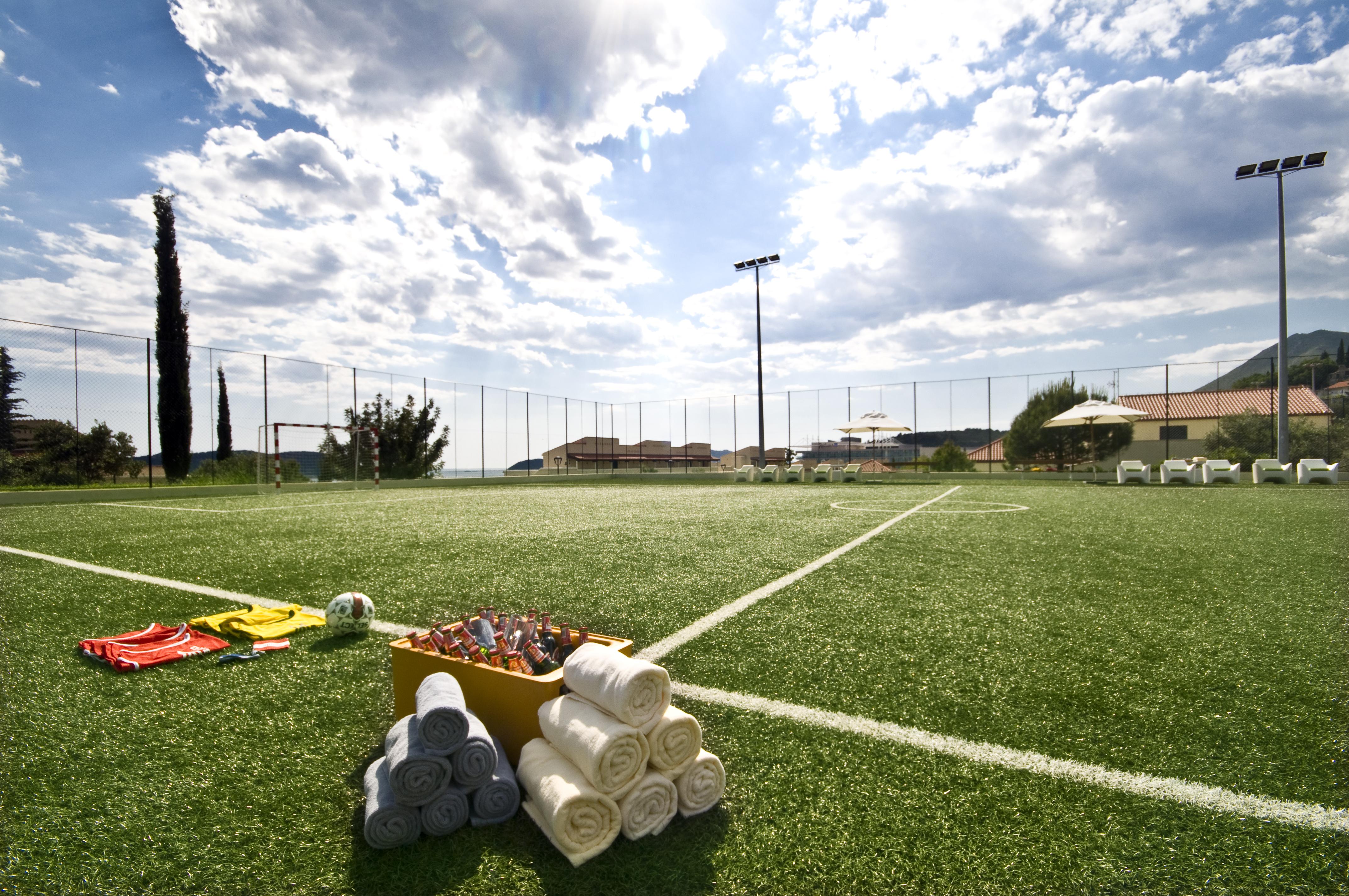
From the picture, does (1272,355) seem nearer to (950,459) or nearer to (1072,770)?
(950,459)

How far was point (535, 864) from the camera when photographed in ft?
4.99

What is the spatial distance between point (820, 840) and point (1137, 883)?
0.75 m

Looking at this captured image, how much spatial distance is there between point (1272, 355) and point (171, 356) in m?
37.1

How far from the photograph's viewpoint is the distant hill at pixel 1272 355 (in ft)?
66.1

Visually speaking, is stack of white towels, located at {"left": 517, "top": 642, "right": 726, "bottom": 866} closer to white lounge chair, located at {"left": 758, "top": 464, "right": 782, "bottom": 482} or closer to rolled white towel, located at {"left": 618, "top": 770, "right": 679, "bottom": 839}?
rolled white towel, located at {"left": 618, "top": 770, "right": 679, "bottom": 839}

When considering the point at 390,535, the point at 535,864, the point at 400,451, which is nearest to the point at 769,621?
the point at 535,864

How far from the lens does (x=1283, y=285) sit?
16.8 metres

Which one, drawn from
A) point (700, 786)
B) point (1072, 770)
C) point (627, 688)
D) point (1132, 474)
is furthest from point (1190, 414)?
point (627, 688)

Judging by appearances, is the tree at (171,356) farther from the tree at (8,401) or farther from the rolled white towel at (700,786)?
the rolled white towel at (700,786)

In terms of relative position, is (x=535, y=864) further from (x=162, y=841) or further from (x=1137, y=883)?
(x=1137, y=883)

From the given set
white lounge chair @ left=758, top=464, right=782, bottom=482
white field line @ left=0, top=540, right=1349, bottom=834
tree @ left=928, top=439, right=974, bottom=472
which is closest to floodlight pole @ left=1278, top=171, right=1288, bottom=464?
tree @ left=928, top=439, right=974, bottom=472

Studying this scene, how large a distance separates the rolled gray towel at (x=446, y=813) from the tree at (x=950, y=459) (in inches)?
1082

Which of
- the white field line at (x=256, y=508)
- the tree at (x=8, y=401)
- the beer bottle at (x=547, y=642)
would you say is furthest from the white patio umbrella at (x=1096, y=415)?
the tree at (x=8, y=401)

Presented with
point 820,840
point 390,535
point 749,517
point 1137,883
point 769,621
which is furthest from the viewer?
point 749,517
